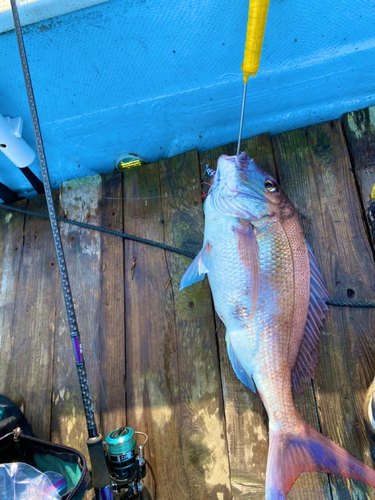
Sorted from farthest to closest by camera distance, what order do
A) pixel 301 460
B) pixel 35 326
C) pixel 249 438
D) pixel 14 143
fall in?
pixel 35 326 < pixel 14 143 < pixel 249 438 < pixel 301 460

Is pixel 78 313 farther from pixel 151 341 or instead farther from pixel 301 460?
pixel 301 460

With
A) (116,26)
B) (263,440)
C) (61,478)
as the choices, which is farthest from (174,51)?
(61,478)

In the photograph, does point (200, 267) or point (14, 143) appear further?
point (14, 143)

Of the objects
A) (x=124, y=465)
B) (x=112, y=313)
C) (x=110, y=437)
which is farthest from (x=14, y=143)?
(x=124, y=465)

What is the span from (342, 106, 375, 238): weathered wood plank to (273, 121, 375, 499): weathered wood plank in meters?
0.04

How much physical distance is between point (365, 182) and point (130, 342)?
1.62 m

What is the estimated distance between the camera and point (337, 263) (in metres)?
2.00

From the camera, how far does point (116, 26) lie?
180 cm

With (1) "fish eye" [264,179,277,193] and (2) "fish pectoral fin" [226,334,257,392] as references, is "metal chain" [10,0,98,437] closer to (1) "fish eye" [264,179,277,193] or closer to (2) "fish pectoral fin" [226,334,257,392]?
(2) "fish pectoral fin" [226,334,257,392]

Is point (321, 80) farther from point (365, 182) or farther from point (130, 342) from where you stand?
point (130, 342)

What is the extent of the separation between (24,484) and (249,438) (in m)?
1.01

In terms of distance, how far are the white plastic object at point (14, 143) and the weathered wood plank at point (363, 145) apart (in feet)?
6.40

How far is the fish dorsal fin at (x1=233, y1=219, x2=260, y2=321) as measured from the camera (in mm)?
1704

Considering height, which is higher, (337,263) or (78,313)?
(337,263)
